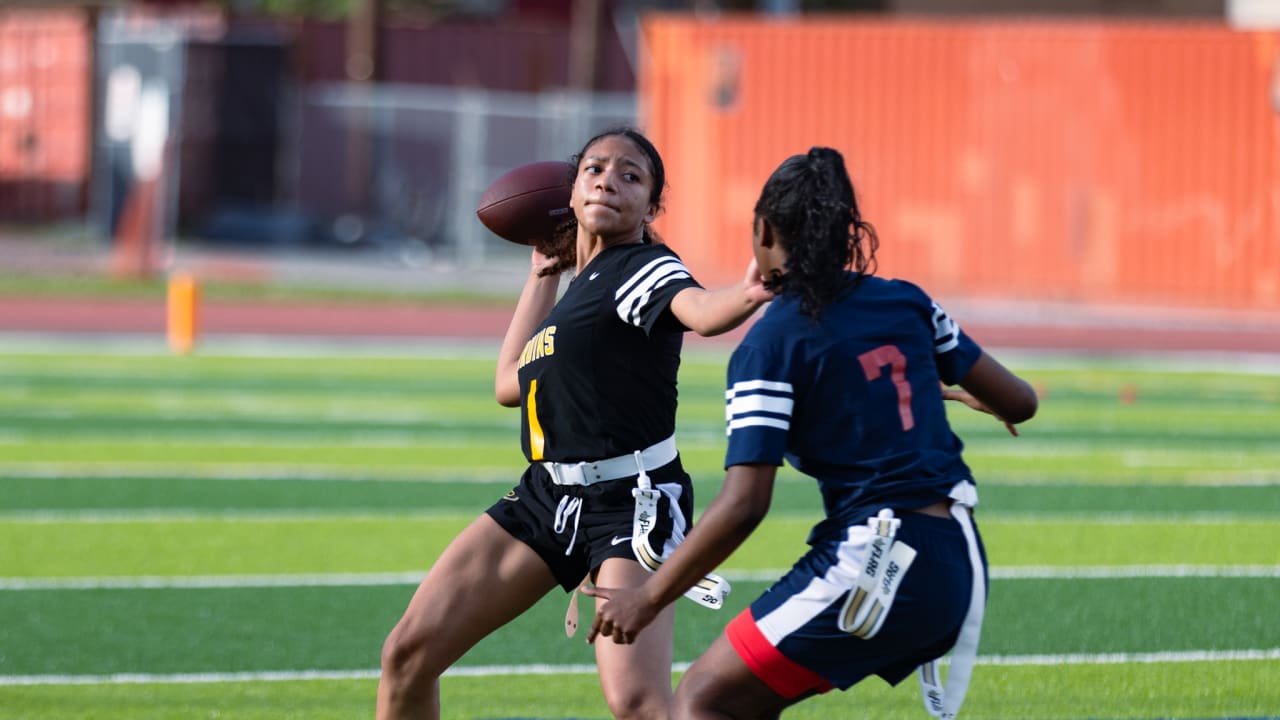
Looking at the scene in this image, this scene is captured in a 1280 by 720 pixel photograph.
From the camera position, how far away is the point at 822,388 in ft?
13.0

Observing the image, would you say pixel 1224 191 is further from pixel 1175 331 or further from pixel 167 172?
pixel 167 172

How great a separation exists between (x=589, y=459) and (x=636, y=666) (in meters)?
0.60

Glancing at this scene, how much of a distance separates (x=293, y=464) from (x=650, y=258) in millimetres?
7451

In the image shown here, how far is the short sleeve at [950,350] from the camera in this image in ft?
13.9

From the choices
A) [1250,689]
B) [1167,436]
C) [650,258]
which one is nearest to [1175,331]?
[1167,436]

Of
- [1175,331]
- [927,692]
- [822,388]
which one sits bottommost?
[1175,331]

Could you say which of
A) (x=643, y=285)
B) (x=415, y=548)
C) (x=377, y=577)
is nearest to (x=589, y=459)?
(x=643, y=285)

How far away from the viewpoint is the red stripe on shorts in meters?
3.97

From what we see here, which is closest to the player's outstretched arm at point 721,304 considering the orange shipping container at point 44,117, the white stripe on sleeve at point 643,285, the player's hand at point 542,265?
the white stripe on sleeve at point 643,285

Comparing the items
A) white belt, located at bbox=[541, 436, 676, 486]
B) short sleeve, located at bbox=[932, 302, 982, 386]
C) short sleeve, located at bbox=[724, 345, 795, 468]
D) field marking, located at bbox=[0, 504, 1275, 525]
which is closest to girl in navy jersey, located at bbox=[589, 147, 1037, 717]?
short sleeve, located at bbox=[724, 345, 795, 468]

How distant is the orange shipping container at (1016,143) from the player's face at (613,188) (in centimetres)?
2065

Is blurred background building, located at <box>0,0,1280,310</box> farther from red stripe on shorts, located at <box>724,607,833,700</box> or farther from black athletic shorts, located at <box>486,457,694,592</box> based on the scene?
red stripe on shorts, located at <box>724,607,833,700</box>

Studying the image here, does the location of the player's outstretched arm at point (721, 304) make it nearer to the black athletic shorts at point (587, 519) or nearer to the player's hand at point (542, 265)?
the black athletic shorts at point (587, 519)

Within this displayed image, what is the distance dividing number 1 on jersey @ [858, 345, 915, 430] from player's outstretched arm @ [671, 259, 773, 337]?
0.27 meters
